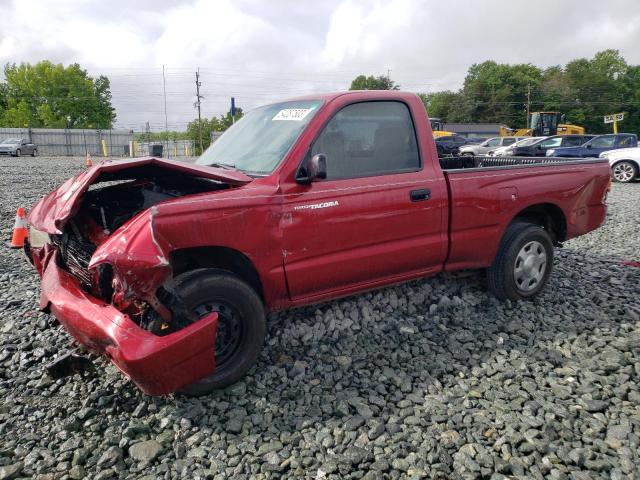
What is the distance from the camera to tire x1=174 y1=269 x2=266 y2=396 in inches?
119

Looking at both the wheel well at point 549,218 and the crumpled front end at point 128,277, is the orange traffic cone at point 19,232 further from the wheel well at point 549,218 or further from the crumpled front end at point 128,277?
the wheel well at point 549,218

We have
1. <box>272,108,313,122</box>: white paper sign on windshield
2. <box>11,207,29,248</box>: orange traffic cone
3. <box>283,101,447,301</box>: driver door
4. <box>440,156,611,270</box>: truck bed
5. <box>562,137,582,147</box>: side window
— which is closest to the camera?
<box>283,101,447,301</box>: driver door

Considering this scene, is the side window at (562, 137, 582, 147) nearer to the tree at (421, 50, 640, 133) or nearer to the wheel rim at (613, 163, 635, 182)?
the wheel rim at (613, 163, 635, 182)

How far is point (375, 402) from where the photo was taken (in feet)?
10.2

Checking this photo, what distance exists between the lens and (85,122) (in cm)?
6744

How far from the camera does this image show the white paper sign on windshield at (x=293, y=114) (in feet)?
12.2

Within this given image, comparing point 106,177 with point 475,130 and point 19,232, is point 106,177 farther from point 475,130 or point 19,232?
point 475,130

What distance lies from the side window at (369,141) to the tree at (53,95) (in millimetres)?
70082

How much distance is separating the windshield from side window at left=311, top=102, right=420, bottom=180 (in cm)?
22

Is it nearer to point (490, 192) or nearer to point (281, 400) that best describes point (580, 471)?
point (281, 400)

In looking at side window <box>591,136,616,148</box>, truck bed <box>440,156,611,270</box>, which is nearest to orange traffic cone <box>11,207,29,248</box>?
truck bed <box>440,156,611,270</box>

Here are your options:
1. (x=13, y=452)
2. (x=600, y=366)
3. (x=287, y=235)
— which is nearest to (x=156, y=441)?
(x=13, y=452)

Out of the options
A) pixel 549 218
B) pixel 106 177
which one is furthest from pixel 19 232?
pixel 549 218

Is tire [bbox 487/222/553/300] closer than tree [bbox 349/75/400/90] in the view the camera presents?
Yes
